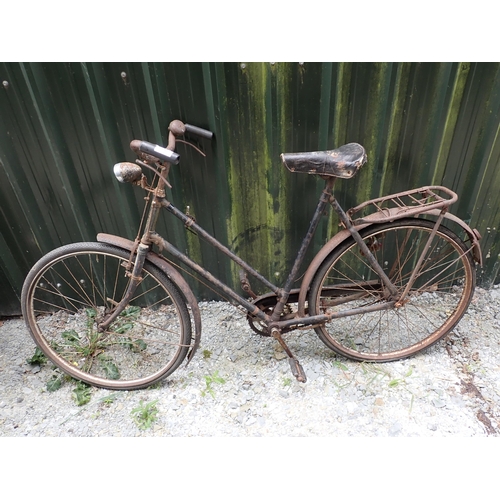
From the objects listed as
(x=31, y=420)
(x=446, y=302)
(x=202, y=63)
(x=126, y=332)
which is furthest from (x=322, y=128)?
(x=31, y=420)

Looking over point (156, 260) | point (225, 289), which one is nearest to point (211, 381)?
point (225, 289)

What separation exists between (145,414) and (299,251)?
145cm

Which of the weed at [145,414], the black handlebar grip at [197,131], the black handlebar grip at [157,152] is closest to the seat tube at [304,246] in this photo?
the black handlebar grip at [197,131]

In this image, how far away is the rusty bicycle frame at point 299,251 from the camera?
6.66 feet

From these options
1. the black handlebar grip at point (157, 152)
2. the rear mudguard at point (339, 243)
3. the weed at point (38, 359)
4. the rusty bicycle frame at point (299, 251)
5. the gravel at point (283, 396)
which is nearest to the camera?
the black handlebar grip at point (157, 152)

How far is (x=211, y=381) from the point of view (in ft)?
A: 8.70

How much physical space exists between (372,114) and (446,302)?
1735 mm

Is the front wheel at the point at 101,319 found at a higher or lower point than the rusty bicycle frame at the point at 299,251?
lower

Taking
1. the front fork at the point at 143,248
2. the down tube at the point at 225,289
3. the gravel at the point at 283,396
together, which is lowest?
the gravel at the point at 283,396

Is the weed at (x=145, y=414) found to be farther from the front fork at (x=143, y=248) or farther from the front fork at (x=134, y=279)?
the front fork at (x=143, y=248)

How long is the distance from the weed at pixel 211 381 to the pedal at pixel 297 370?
1.61 feet

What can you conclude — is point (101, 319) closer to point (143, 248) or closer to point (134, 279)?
point (134, 279)

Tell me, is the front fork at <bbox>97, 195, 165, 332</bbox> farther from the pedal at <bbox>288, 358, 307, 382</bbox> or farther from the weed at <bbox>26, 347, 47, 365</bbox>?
the pedal at <bbox>288, 358, 307, 382</bbox>

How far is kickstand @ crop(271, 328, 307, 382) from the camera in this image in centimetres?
254
